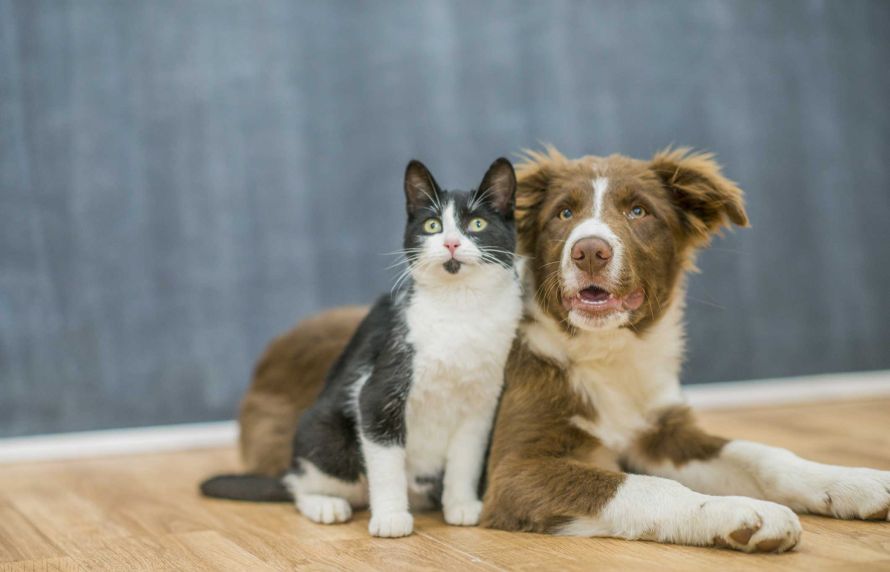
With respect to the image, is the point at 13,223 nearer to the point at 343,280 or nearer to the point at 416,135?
the point at 343,280

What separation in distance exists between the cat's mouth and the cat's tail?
2.33ft

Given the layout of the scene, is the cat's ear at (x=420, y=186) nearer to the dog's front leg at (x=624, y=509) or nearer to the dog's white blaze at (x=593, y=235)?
the dog's white blaze at (x=593, y=235)

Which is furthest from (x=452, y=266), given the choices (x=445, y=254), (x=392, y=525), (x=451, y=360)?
(x=392, y=525)

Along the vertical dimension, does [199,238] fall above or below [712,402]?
above

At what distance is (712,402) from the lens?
3.92m

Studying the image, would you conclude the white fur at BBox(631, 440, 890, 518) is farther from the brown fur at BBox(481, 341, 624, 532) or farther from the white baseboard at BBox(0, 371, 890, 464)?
the white baseboard at BBox(0, 371, 890, 464)

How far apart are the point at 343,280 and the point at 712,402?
1.56 m

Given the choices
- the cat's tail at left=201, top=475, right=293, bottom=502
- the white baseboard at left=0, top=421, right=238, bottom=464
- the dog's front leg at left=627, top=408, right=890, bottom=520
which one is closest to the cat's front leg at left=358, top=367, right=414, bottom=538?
the cat's tail at left=201, top=475, right=293, bottom=502

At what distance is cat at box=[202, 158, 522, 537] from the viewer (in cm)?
195

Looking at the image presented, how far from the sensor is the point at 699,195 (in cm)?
214

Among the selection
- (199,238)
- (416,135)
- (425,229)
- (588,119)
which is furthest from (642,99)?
(425,229)

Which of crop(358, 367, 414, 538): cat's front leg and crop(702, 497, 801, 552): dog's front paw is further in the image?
crop(358, 367, 414, 538): cat's front leg

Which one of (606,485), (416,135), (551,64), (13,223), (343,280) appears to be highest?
(551,64)

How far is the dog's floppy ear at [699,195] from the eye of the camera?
2.14m
